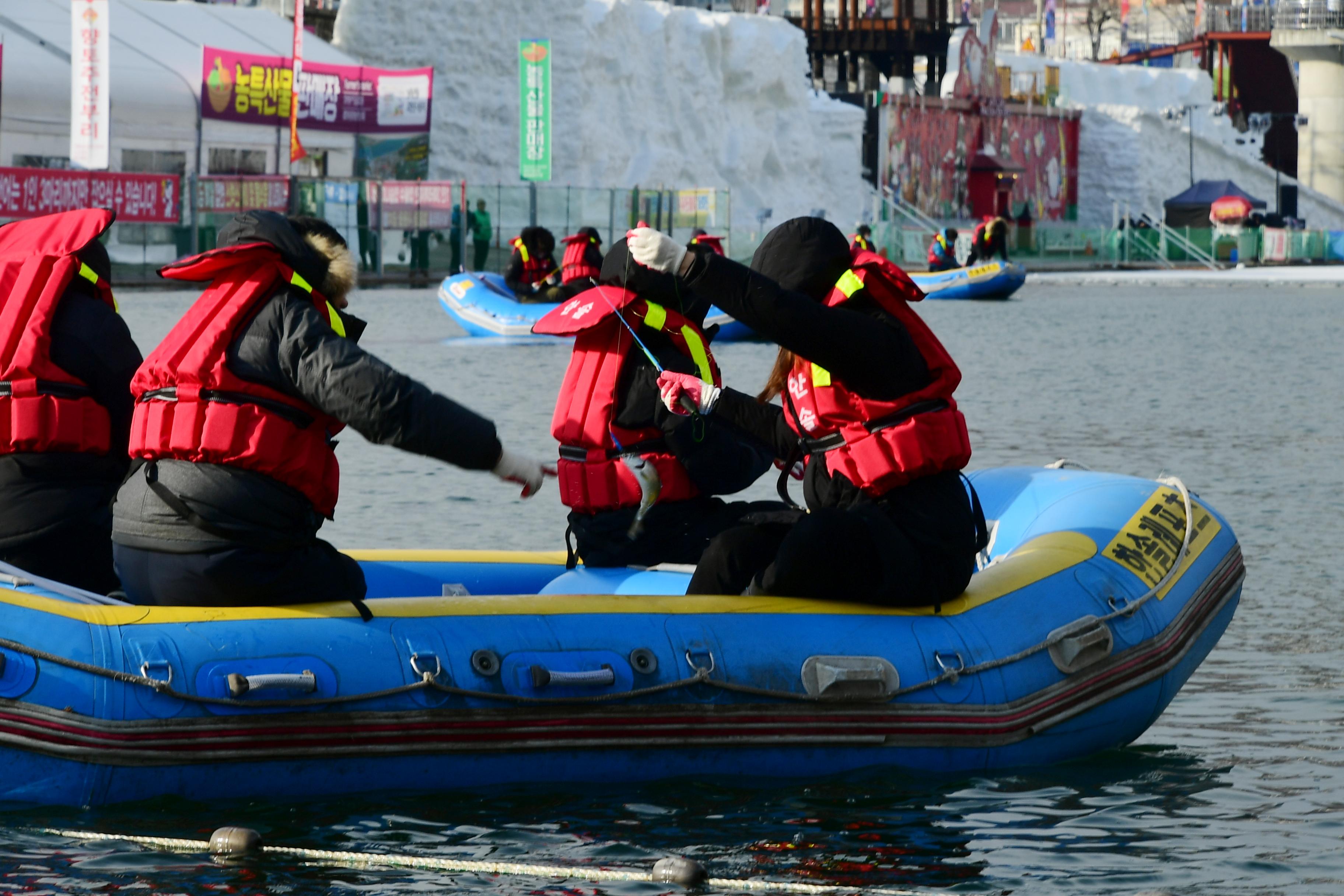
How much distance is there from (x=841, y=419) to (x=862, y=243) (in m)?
14.5

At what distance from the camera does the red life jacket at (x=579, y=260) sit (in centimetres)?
1681

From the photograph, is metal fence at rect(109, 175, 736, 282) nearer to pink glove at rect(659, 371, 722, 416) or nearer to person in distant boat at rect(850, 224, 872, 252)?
person in distant boat at rect(850, 224, 872, 252)

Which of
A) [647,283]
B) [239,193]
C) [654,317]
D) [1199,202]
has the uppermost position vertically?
[1199,202]

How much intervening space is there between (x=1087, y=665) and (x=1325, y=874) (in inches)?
43.5

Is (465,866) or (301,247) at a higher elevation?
(301,247)

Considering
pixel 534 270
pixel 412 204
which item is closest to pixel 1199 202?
pixel 412 204

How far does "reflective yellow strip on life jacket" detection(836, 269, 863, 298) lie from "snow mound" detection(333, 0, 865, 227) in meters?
34.9

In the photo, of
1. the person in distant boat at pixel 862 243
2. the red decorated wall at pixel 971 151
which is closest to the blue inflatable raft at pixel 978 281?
the person in distant boat at pixel 862 243

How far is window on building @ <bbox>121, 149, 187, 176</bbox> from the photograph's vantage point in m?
29.9

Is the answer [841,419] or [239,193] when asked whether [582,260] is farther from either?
[239,193]

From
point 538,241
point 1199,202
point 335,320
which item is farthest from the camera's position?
point 1199,202

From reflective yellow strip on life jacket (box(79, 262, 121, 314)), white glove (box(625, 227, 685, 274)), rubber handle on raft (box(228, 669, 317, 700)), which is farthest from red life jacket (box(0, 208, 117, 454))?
white glove (box(625, 227, 685, 274))

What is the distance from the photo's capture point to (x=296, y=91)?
31172 mm

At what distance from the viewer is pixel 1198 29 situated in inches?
2891
